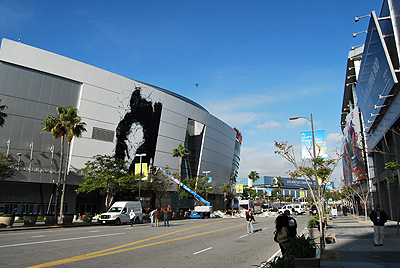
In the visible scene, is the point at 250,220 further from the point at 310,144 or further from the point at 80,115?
the point at 80,115

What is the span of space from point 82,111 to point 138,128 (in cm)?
1115

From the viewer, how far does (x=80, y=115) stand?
2014 inches

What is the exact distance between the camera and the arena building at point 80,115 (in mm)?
44531

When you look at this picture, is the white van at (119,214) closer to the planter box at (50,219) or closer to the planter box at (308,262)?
the planter box at (50,219)

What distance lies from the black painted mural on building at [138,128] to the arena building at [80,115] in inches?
6.7

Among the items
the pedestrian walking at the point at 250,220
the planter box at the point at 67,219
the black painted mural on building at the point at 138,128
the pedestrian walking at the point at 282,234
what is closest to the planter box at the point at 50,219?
the planter box at the point at 67,219

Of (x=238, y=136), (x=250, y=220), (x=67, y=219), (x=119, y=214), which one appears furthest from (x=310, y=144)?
(x=238, y=136)

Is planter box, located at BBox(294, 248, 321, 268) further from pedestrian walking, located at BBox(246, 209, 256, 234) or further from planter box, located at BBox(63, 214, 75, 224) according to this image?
planter box, located at BBox(63, 214, 75, 224)

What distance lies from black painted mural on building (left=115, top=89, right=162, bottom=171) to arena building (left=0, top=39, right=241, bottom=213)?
0.56ft

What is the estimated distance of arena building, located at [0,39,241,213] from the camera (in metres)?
44.5

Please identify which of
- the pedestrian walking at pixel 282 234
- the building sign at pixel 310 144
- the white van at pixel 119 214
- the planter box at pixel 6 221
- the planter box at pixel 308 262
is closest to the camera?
the planter box at pixel 308 262

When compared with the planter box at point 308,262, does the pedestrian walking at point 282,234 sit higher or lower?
higher

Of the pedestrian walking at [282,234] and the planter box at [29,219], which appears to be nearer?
the pedestrian walking at [282,234]

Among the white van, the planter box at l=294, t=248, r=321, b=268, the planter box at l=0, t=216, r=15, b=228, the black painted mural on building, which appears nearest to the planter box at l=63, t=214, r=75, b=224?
the white van
